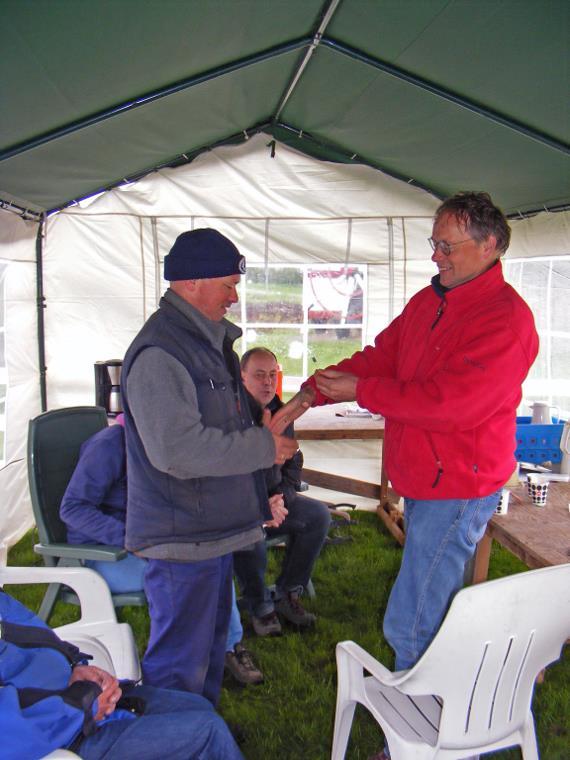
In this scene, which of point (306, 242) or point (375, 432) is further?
point (306, 242)

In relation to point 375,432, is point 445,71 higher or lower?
higher

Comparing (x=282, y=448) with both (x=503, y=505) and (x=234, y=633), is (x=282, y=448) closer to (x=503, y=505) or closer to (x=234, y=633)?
(x=503, y=505)

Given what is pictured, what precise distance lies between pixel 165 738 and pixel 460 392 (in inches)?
44.0

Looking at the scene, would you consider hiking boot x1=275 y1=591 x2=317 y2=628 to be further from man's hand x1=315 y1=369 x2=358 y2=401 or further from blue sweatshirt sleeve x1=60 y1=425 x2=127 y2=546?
man's hand x1=315 y1=369 x2=358 y2=401

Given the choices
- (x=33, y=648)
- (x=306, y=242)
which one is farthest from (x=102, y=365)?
(x=33, y=648)

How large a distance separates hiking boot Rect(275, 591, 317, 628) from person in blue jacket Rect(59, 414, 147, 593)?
1.00 m

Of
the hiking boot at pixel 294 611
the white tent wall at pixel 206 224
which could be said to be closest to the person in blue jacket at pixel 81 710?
the hiking boot at pixel 294 611

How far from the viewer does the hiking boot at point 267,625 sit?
305 cm

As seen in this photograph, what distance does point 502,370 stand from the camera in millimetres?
1688

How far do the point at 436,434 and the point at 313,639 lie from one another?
169 centimetres

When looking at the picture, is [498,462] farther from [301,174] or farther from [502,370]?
[301,174]

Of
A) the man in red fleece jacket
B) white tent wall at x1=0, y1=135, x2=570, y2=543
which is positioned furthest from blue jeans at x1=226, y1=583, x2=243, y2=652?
white tent wall at x1=0, y1=135, x2=570, y2=543

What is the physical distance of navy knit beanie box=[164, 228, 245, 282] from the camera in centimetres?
179

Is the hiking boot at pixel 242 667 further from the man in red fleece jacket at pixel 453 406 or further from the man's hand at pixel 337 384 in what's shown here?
the man's hand at pixel 337 384
